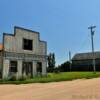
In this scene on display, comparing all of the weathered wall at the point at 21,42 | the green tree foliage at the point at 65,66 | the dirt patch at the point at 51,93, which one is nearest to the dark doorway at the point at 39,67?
the weathered wall at the point at 21,42

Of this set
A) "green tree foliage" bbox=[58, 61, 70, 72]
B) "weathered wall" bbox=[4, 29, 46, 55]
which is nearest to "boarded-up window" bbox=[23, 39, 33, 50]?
"weathered wall" bbox=[4, 29, 46, 55]

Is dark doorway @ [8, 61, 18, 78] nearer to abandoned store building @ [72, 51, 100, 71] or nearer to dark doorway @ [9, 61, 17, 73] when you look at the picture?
dark doorway @ [9, 61, 17, 73]

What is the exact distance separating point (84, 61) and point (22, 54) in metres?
49.7

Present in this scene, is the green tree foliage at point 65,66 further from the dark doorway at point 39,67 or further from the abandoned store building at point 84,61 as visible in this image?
the dark doorway at point 39,67

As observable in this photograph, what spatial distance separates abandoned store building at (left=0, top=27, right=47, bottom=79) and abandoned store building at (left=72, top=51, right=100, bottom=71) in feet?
136

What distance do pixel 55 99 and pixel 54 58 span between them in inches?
2523

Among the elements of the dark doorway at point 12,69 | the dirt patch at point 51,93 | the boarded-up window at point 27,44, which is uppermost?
the boarded-up window at point 27,44

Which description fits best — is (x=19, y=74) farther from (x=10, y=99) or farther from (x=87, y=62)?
(x=87, y=62)

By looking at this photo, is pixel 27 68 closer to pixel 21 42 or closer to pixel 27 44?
pixel 27 44

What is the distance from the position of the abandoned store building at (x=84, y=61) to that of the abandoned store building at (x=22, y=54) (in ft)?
136

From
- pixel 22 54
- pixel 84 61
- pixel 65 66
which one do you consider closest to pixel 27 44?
pixel 22 54

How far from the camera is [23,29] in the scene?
2994cm

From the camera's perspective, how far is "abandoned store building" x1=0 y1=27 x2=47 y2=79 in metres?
27.3

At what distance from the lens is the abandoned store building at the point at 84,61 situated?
73113 millimetres
